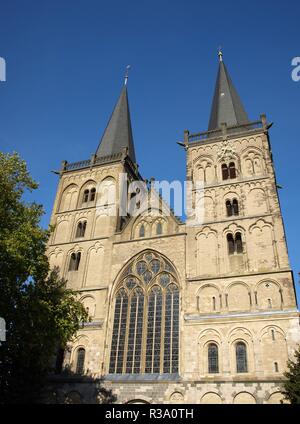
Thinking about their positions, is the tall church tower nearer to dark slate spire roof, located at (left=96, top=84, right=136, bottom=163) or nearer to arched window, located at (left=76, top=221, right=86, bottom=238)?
dark slate spire roof, located at (left=96, top=84, right=136, bottom=163)

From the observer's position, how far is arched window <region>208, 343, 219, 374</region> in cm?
1937

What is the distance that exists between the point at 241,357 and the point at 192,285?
4.67 metres

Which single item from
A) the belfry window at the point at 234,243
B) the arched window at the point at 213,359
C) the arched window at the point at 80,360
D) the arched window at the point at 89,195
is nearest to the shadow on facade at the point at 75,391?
the arched window at the point at 80,360

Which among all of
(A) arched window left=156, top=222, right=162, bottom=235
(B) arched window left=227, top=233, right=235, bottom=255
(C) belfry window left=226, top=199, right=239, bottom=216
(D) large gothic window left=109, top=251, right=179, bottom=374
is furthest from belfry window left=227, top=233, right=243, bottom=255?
(A) arched window left=156, top=222, right=162, bottom=235

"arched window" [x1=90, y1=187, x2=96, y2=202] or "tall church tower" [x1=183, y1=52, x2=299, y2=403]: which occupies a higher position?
"arched window" [x1=90, y1=187, x2=96, y2=202]

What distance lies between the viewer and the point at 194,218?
25.1 metres

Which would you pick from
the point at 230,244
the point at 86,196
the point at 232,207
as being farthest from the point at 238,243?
the point at 86,196

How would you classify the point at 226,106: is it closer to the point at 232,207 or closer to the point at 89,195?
the point at 232,207

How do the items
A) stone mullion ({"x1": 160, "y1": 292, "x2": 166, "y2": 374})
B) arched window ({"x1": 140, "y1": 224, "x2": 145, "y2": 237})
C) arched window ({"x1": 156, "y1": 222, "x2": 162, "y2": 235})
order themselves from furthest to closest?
1. arched window ({"x1": 140, "y1": 224, "x2": 145, "y2": 237})
2. arched window ({"x1": 156, "y1": 222, "x2": 162, "y2": 235})
3. stone mullion ({"x1": 160, "y1": 292, "x2": 166, "y2": 374})

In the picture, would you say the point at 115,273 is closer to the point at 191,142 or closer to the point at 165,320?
the point at 165,320

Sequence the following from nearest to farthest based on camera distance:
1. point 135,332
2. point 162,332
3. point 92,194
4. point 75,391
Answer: point 75,391 < point 162,332 < point 135,332 < point 92,194

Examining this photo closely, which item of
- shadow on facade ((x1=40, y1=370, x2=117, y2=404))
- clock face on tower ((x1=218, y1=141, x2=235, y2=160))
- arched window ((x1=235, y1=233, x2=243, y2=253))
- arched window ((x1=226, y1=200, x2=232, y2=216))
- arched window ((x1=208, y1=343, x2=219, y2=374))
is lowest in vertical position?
shadow on facade ((x1=40, y1=370, x2=117, y2=404))

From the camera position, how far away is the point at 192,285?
873 inches

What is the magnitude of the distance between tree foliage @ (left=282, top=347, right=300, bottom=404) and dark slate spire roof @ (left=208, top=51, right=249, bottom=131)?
18825 millimetres
